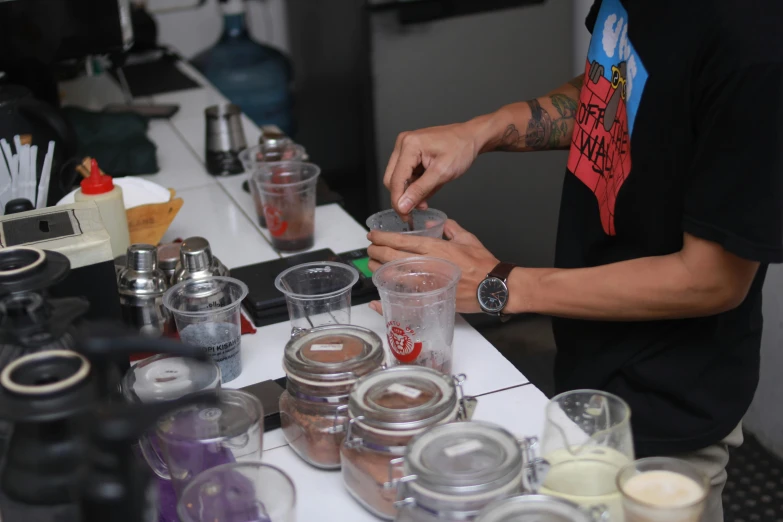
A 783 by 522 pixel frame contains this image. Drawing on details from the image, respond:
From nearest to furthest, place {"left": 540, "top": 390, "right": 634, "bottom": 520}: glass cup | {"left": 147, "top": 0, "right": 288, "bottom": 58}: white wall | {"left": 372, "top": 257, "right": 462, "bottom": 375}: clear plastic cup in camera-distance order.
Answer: {"left": 540, "top": 390, "right": 634, "bottom": 520}: glass cup → {"left": 372, "top": 257, "right": 462, "bottom": 375}: clear plastic cup → {"left": 147, "top": 0, "right": 288, "bottom": 58}: white wall

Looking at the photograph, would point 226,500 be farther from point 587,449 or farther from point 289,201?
point 289,201

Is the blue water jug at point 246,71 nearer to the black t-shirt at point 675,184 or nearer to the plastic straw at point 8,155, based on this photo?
the plastic straw at point 8,155

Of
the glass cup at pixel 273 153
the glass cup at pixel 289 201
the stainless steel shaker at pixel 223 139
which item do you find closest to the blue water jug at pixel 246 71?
the stainless steel shaker at pixel 223 139

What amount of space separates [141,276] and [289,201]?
1.41 ft

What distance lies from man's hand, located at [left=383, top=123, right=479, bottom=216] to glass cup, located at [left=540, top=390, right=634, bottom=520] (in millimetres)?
562

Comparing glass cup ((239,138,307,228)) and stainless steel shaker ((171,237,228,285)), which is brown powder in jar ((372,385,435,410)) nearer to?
stainless steel shaker ((171,237,228,285))

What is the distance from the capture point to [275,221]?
1.79 metres

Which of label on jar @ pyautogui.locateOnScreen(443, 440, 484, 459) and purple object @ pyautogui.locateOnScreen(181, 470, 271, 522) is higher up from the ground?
label on jar @ pyautogui.locateOnScreen(443, 440, 484, 459)

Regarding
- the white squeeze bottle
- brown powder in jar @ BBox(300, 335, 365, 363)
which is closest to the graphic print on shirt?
brown powder in jar @ BBox(300, 335, 365, 363)

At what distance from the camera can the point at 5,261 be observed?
3.29ft

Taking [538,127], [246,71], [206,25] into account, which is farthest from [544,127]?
[206,25]

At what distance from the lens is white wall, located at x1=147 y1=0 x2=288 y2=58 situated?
4.03 m

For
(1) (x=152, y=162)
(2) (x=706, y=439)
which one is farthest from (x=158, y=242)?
(2) (x=706, y=439)

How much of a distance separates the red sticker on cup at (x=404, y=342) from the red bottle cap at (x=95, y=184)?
656 millimetres
